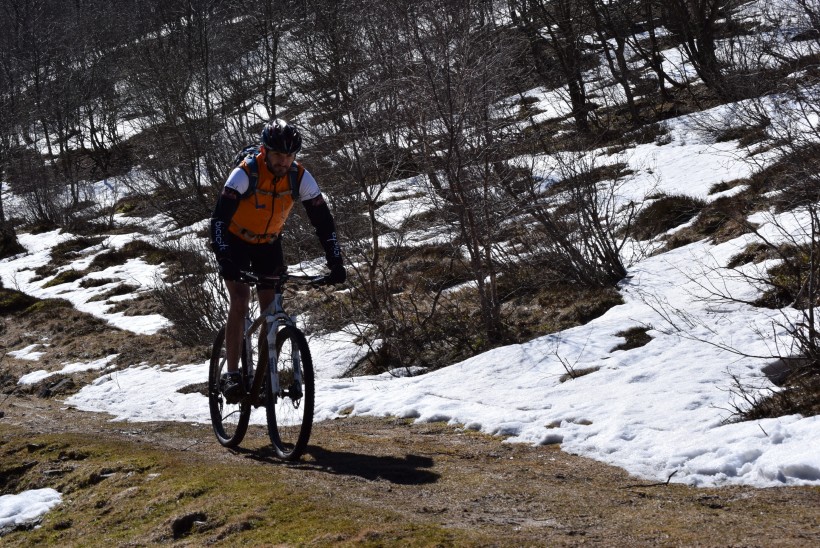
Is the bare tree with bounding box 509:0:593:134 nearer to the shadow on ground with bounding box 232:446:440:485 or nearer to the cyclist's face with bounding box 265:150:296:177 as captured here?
the cyclist's face with bounding box 265:150:296:177

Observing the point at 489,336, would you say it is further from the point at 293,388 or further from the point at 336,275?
the point at 293,388

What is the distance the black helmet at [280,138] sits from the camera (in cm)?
509

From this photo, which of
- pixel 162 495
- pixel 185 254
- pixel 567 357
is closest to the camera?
pixel 162 495

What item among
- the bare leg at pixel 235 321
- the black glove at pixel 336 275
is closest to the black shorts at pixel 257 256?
the bare leg at pixel 235 321

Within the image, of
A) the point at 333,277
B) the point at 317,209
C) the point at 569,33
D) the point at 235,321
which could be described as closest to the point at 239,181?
the point at 317,209

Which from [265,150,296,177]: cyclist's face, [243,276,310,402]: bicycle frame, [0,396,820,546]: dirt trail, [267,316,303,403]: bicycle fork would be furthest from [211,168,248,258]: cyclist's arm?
[0,396,820,546]: dirt trail

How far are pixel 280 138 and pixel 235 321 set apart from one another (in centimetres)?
140

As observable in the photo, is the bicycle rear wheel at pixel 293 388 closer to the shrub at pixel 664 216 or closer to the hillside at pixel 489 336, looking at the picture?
the hillside at pixel 489 336

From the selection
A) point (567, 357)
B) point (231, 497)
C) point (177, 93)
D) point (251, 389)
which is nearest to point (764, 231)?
point (567, 357)

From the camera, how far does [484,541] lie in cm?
319

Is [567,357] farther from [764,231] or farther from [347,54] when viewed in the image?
[347,54]

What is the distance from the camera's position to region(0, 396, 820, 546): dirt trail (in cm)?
329

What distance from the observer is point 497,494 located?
415cm

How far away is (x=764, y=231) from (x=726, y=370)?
13.9ft
